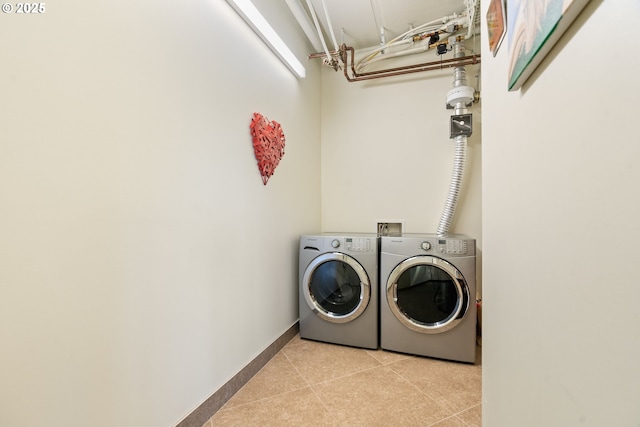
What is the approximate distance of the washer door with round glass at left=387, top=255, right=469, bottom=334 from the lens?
6.20ft

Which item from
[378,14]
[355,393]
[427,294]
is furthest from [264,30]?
[355,393]

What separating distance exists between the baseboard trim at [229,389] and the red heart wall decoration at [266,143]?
1.17 meters

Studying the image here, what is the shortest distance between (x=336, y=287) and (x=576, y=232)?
1907 mm

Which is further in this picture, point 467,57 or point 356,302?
point 467,57

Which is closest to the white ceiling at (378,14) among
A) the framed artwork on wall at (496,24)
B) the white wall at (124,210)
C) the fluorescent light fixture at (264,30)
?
the fluorescent light fixture at (264,30)

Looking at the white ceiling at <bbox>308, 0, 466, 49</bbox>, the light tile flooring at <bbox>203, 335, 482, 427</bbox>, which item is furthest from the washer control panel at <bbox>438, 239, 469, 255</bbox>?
the white ceiling at <bbox>308, 0, 466, 49</bbox>

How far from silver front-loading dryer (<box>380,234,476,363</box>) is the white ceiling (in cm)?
185

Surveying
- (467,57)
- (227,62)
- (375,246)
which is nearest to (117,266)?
(227,62)

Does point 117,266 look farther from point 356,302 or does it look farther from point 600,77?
point 356,302

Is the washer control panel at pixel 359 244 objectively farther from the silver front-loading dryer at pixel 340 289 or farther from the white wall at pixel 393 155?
the white wall at pixel 393 155

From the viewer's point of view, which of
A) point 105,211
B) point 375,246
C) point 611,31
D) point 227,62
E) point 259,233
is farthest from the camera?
point 375,246

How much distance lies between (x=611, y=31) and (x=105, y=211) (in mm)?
1241

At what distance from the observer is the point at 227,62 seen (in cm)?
152

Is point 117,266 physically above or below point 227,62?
below
